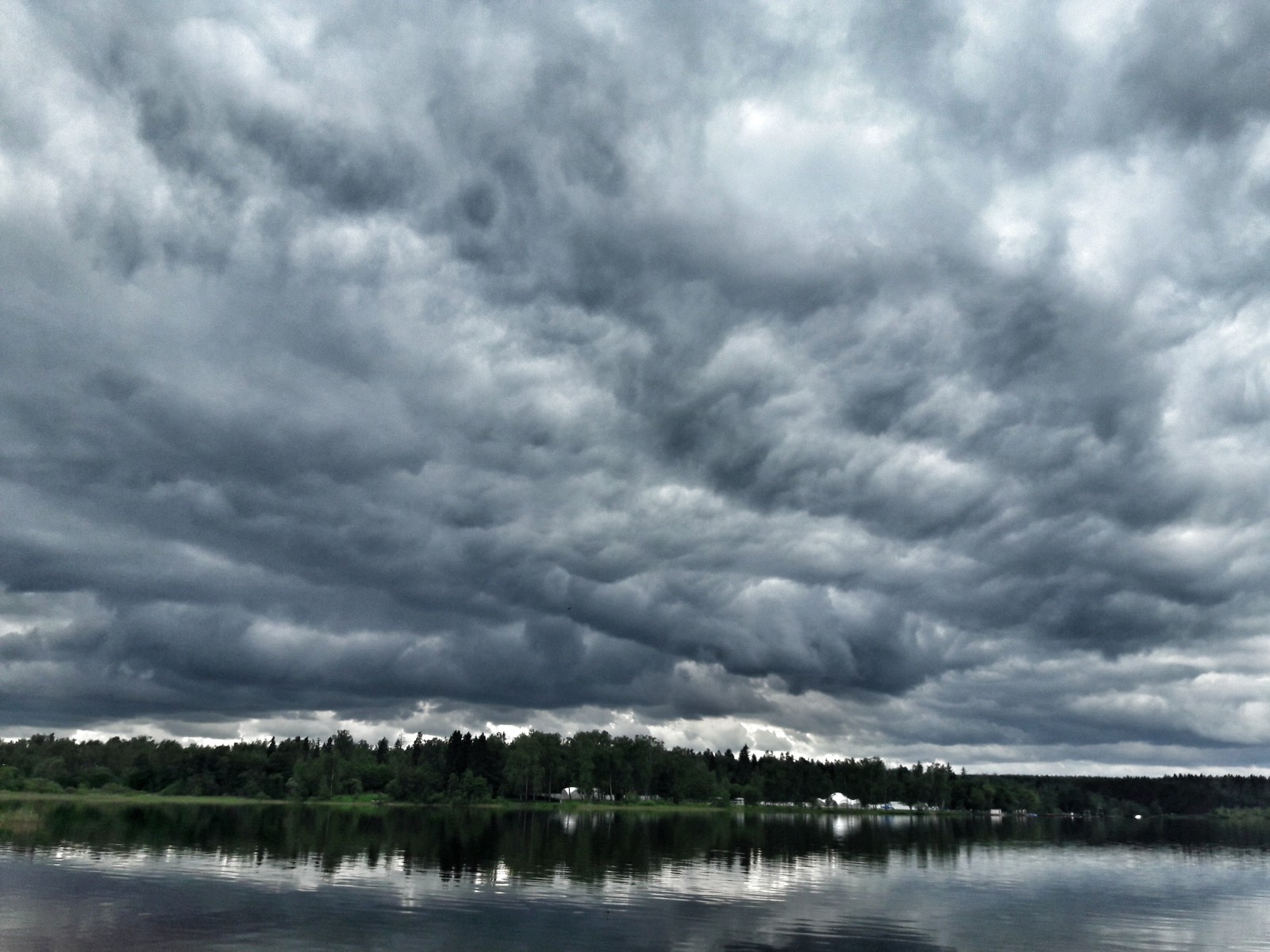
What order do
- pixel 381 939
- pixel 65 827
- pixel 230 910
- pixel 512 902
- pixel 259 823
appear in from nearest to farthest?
pixel 381 939
pixel 230 910
pixel 512 902
pixel 65 827
pixel 259 823

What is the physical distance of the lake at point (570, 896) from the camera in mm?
55062

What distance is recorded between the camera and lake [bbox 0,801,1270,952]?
181ft

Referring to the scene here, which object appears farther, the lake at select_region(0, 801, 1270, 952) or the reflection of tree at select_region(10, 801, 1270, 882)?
the reflection of tree at select_region(10, 801, 1270, 882)

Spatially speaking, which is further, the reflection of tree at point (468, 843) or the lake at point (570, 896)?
the reflection of tree at point (468, 843)

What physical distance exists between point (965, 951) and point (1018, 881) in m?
59.0

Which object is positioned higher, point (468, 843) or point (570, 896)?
point (570, 896)

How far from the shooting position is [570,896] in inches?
2928

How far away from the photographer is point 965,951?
56812 millimetres

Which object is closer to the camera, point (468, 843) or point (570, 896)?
point (570, 896)

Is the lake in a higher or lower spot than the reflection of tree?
higher

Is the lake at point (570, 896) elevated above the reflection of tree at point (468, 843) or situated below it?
above

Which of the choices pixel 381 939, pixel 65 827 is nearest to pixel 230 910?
pixel 381 939

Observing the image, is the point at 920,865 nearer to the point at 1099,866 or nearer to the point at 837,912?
the point at 1099,866

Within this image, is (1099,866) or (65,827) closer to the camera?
(1099,866)
